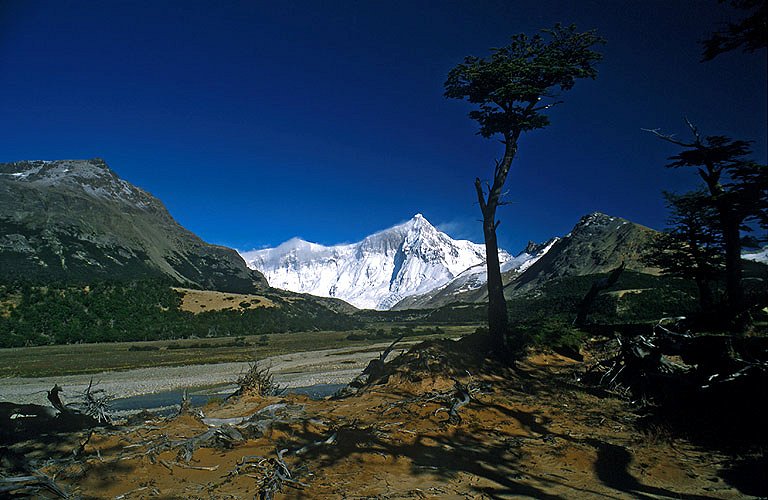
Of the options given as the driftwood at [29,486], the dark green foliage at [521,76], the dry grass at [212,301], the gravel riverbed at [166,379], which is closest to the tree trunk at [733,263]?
the dark green foliage at [521,76]

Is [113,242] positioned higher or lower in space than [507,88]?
higher

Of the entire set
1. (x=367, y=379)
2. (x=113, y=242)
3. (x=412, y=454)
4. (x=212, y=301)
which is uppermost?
(x=113, y=242)

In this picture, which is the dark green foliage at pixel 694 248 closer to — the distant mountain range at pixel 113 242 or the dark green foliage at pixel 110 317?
the distant mountain range at pixel 113 242

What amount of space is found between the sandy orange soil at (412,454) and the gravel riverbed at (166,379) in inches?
470

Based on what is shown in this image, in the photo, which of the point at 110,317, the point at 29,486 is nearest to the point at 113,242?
the point at 110,317

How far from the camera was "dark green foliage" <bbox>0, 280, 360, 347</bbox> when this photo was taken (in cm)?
5172

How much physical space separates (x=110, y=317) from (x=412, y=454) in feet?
216

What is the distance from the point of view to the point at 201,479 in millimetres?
6402

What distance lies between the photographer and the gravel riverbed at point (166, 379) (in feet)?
75.0

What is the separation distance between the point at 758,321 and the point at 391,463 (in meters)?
15.5

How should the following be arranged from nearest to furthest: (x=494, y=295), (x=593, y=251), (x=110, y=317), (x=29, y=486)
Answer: (x=29, y=486) → (x=494, y=295) → (x=110, y=317) → (x=593, y=251)

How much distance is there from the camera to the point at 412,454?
289 inches

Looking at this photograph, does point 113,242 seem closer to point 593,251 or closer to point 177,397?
point 177,397

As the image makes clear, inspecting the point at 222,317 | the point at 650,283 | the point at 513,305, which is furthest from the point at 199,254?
the point at 650,283
